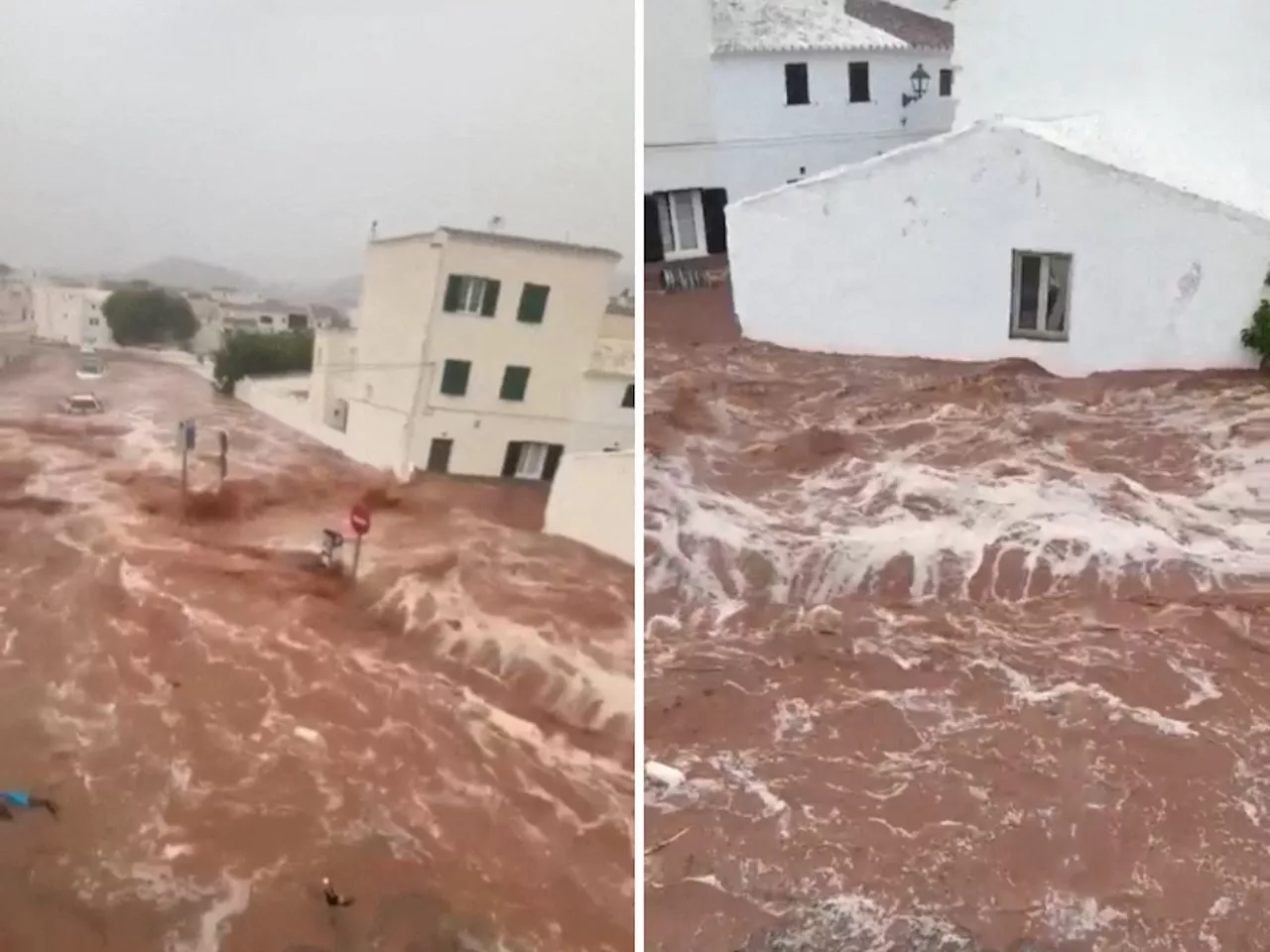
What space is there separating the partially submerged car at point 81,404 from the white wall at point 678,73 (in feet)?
2.36

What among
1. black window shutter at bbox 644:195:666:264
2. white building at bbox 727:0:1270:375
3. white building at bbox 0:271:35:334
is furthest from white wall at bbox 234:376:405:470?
white building at bbox 727:0:1270:375

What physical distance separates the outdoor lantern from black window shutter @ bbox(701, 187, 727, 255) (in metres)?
0.24

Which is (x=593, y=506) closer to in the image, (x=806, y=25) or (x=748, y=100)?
(x=748, y=100)

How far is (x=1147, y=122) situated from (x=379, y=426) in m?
0.96

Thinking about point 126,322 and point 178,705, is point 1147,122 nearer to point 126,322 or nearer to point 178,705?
point 126,322

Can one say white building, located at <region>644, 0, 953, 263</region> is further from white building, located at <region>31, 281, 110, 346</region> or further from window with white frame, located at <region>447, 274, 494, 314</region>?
white building, located at <region>31, 281, 110, 346</region>

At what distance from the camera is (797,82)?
1495 mm

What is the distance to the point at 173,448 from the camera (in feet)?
4.83

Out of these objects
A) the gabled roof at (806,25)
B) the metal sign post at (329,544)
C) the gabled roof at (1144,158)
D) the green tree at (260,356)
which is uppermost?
the gabled roof at (806,25)

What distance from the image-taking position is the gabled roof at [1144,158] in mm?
1406

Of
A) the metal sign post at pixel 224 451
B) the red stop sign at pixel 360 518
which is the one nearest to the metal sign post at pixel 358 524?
the red stop sign at pixel 360 518

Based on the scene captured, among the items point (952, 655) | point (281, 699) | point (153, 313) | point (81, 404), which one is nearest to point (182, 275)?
point (153, 313)

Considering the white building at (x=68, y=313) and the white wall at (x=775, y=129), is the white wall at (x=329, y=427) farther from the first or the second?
the white wall at (x=775, y=129)

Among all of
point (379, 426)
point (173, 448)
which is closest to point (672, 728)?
point (379, 426)
